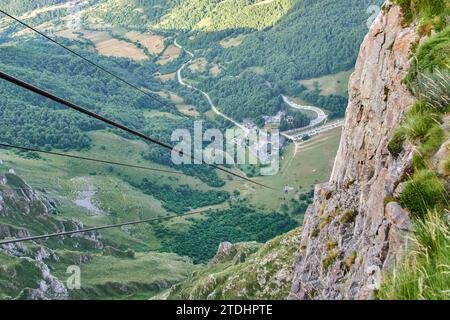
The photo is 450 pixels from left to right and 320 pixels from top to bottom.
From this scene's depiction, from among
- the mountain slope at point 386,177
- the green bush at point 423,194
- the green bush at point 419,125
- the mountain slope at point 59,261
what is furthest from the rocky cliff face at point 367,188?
the mountain slope at point 59,261

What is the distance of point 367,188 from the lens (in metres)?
18.9

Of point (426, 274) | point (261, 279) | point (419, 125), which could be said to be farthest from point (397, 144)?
point (261, 279)

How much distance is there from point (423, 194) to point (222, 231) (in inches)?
6891

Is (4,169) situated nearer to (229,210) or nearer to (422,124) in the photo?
(229,210)

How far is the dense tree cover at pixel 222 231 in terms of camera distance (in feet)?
563

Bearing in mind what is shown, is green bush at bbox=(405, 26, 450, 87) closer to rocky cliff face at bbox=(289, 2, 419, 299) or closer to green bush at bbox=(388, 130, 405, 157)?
rocky cliff face at bbox=(289, 2, 419, 299)

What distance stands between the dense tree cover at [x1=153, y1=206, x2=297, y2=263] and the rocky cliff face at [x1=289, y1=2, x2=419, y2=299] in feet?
447

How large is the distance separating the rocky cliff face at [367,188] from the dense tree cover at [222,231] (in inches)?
5367

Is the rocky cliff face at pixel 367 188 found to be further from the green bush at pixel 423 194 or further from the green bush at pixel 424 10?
the green bush at pixel 424 10

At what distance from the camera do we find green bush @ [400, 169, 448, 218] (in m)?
9.04

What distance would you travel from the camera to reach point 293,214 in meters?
184

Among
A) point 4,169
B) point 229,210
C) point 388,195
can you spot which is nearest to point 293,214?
point 229,210
